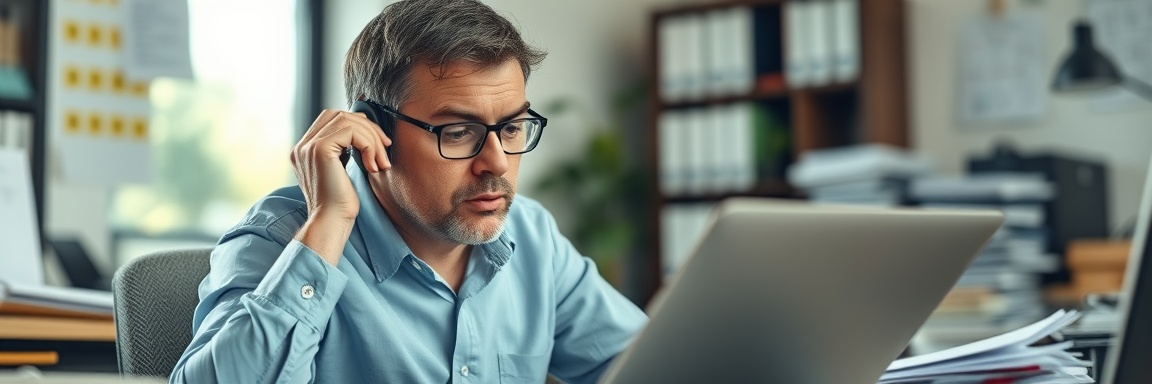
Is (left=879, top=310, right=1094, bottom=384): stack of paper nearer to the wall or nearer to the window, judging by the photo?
the window

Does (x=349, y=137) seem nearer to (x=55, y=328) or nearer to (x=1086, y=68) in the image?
(x=55, y=328)

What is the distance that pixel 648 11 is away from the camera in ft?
15.2

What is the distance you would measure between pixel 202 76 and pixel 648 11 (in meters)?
1.76

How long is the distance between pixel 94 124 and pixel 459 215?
7.55 ft

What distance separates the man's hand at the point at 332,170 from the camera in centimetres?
117

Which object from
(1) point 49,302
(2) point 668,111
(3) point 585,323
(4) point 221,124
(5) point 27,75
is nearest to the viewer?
(3) point 585,323

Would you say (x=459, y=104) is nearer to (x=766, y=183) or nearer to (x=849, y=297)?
(x=849, y=297)

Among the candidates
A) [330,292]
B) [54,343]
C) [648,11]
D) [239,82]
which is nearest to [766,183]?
[648,11]

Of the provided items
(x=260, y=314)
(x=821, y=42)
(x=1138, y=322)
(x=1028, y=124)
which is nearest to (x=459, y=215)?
(x=260, y=314)

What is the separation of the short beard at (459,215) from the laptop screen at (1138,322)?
664 mm

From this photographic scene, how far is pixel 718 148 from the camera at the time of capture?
13.9 ft

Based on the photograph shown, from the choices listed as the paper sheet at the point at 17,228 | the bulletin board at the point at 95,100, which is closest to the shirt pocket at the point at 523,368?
the paper sheet at the point at 17,228

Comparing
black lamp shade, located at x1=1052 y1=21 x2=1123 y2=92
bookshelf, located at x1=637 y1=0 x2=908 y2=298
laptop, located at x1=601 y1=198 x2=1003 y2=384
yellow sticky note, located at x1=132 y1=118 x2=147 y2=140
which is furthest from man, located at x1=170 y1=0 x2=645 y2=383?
bookshelf, located at x1=637 y1=0 x2=908 y2=298

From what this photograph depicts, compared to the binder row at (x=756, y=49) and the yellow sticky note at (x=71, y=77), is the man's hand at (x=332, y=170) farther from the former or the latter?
the binder row at (x=756, y=49)
